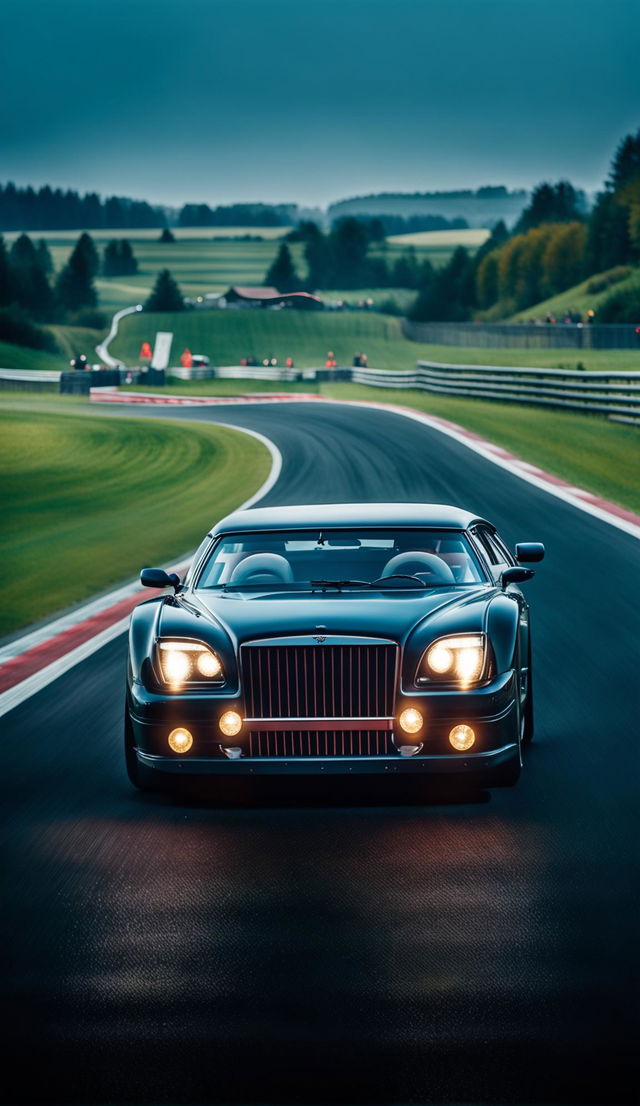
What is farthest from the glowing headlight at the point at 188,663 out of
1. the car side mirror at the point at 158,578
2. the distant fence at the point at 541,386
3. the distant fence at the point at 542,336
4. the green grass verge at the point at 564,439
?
the distant fence at the point at 542,336

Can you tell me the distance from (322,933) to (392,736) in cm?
151

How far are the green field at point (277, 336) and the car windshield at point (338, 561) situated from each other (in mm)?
124360

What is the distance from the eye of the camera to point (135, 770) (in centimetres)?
736

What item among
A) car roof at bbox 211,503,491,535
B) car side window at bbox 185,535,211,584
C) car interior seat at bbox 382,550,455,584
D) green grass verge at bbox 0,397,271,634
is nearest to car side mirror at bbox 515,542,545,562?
car roof at bbox 211,503,491,535

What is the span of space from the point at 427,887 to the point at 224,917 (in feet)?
2.63

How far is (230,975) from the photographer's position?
5039mm

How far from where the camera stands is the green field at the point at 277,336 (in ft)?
505

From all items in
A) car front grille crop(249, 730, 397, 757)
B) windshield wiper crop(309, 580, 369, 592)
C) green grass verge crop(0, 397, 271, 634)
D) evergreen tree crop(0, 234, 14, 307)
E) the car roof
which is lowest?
green grass verge crop(0, 397, 271, 634)

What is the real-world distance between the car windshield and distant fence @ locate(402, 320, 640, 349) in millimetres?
→ 85101

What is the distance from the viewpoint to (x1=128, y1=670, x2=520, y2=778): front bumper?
6848 mm

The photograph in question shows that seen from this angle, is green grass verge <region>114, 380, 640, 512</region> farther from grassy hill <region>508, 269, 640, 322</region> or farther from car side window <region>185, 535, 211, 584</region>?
grassy hill <region>508, 269, 640, 322</region>

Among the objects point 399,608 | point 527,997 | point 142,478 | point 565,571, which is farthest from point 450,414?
point 527,997

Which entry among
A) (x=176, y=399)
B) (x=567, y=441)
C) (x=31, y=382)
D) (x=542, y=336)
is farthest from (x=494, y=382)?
(x=542, y=336)

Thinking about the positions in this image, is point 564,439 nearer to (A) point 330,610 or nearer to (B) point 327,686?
(A) point 330,610
